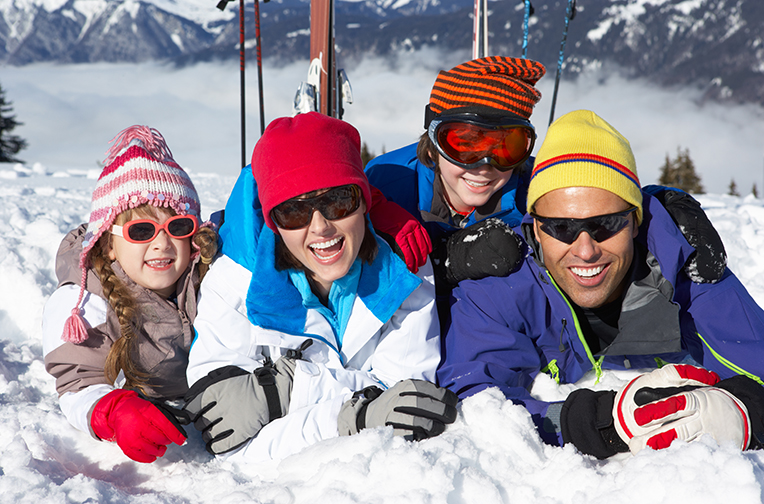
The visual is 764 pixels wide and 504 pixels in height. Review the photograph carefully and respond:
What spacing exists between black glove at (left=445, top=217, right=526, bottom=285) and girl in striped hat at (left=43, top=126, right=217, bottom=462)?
0.98 meters

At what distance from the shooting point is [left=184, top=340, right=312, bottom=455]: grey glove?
196 cm

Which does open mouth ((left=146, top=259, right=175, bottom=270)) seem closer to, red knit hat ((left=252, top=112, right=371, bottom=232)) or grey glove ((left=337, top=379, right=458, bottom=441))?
red knit hat ((left=252, top=112, right=371, bottom=232))

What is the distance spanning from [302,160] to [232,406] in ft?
2.94

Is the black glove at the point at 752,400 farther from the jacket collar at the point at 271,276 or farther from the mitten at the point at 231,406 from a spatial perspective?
the mitten at the point at 231,406

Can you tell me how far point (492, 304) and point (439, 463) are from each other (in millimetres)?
728

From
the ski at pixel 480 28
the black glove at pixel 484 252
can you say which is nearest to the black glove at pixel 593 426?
the black glove at pixel 484 252

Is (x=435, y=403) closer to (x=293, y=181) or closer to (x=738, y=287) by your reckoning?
(x=293, y=181)

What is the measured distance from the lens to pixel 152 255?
2.22 metres

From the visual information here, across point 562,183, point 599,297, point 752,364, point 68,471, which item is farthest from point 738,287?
point 68,471

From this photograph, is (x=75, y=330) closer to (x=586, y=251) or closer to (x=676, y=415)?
(x=586, y=251)

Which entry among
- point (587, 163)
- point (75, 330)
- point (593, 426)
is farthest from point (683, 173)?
point (75, 330)

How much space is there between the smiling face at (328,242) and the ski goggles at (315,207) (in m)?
0.02

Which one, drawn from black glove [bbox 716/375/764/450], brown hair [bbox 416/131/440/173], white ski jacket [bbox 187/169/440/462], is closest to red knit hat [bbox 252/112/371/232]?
white ski jacket [bbox 187/169/440/462]

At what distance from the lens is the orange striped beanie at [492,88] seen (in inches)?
104
